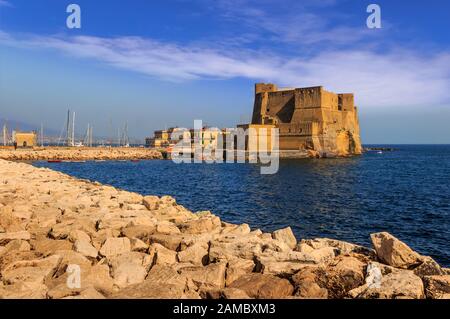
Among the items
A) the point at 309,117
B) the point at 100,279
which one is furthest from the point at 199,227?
the point at 309,117

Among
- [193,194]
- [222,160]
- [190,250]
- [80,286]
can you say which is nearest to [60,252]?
[80,286]

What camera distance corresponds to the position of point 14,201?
981cm

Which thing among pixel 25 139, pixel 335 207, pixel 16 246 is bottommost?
pixel 335 207

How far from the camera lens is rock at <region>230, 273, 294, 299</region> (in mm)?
4496

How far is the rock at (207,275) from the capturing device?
187 inches

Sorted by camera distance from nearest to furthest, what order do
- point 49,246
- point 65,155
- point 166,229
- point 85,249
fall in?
point 85,249
point 49,246
point 166,229
point 65,155

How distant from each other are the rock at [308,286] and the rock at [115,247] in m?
2.73

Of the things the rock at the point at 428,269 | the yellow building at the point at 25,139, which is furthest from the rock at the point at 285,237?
the yellow building at the point at 25,139

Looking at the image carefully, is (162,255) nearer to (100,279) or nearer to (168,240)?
(168,240)

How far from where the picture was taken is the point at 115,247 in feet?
19.6

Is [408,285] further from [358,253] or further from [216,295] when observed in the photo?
[216,295]

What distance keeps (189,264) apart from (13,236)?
2.99 metres

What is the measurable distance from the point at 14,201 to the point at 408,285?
30.6 feet

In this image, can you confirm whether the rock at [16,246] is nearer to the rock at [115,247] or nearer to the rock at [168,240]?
the rock at [115,247]
